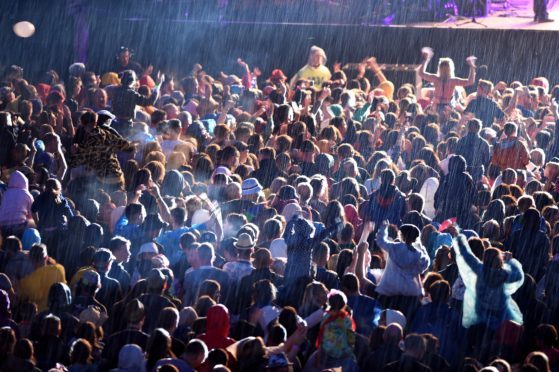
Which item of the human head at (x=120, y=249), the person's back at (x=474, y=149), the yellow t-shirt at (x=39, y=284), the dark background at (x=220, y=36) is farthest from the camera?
the dark background at (x=220, y=36)

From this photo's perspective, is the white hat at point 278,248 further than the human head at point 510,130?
No

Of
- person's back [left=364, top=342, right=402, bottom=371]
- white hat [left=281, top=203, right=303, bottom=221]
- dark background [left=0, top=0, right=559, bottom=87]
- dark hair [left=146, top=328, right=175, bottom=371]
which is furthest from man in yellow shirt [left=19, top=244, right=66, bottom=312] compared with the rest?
dark background [left=0, top=0, right=559, bottom=87]

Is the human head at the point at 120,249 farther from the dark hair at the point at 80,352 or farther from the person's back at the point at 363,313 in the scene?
the person's back at the point at 363,313

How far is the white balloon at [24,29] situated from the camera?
63.9 ft

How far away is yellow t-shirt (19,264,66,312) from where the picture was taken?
298 inches

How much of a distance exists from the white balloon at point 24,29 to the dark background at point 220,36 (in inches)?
5.6

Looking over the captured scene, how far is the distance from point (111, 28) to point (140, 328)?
14.2 metres

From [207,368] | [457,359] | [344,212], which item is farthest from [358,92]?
[207,368]

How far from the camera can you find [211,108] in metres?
13.4

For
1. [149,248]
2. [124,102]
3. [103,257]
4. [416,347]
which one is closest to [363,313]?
[416,347]

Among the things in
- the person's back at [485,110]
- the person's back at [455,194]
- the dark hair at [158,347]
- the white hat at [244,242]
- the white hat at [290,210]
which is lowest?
the dark hair at [158,347]

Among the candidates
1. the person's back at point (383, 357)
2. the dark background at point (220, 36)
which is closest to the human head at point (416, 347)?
the person's back at point (383, 357)

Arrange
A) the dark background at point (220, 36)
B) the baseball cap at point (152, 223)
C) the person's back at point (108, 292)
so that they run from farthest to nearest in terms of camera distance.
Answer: the dark background at point (220, 36), the baseball cap at point (152, 223), the person's back at point (108, 292)

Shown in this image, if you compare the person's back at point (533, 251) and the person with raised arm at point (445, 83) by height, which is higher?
the person with raised arm at point (445, 83)
